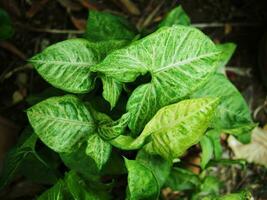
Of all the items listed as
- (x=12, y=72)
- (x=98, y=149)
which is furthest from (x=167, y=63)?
(x=12, y=72)

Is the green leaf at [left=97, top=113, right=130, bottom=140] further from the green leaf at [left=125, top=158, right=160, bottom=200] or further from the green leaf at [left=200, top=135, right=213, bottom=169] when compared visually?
the green leaf at [left=200, top=135, right=213, bottom=169]

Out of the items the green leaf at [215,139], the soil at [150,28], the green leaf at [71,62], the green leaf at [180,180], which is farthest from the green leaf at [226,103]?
the soil at [150,28]

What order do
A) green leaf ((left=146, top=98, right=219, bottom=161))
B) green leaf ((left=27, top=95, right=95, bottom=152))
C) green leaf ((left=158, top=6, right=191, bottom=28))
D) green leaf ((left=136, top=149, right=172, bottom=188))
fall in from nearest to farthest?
green leaf ((left=146, top=98, right=219, bottom=161)) < green leaf ((left=27, top=95, right=95, bottom=152)) < green leaf ((left=136, top=149, right=172, bottom=188)) < green leaf ((left=158, top=6, right=191, bottom=28))

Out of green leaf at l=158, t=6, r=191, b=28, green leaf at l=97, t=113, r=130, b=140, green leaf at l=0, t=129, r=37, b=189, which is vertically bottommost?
green leaf at l=0, t=129, r=37, b=189

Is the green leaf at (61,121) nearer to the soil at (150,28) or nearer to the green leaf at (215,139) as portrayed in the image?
the green leaf at (215,139)

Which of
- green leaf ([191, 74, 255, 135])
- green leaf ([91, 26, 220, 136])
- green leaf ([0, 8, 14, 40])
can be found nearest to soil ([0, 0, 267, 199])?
green leaf ([0, 8, 14, 40])

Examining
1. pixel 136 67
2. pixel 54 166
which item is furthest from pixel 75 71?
pixel 54 166

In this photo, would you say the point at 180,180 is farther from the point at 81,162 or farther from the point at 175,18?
the point at 175,18

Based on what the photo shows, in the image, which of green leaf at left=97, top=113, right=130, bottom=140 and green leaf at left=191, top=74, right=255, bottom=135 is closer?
green leaf at left=97, top=113, right=130, bottom=140
